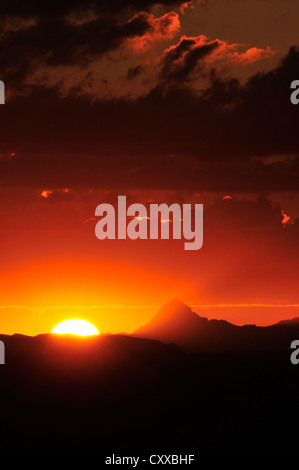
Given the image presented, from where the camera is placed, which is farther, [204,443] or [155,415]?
[155,415]

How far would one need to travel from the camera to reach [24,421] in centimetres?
18825
